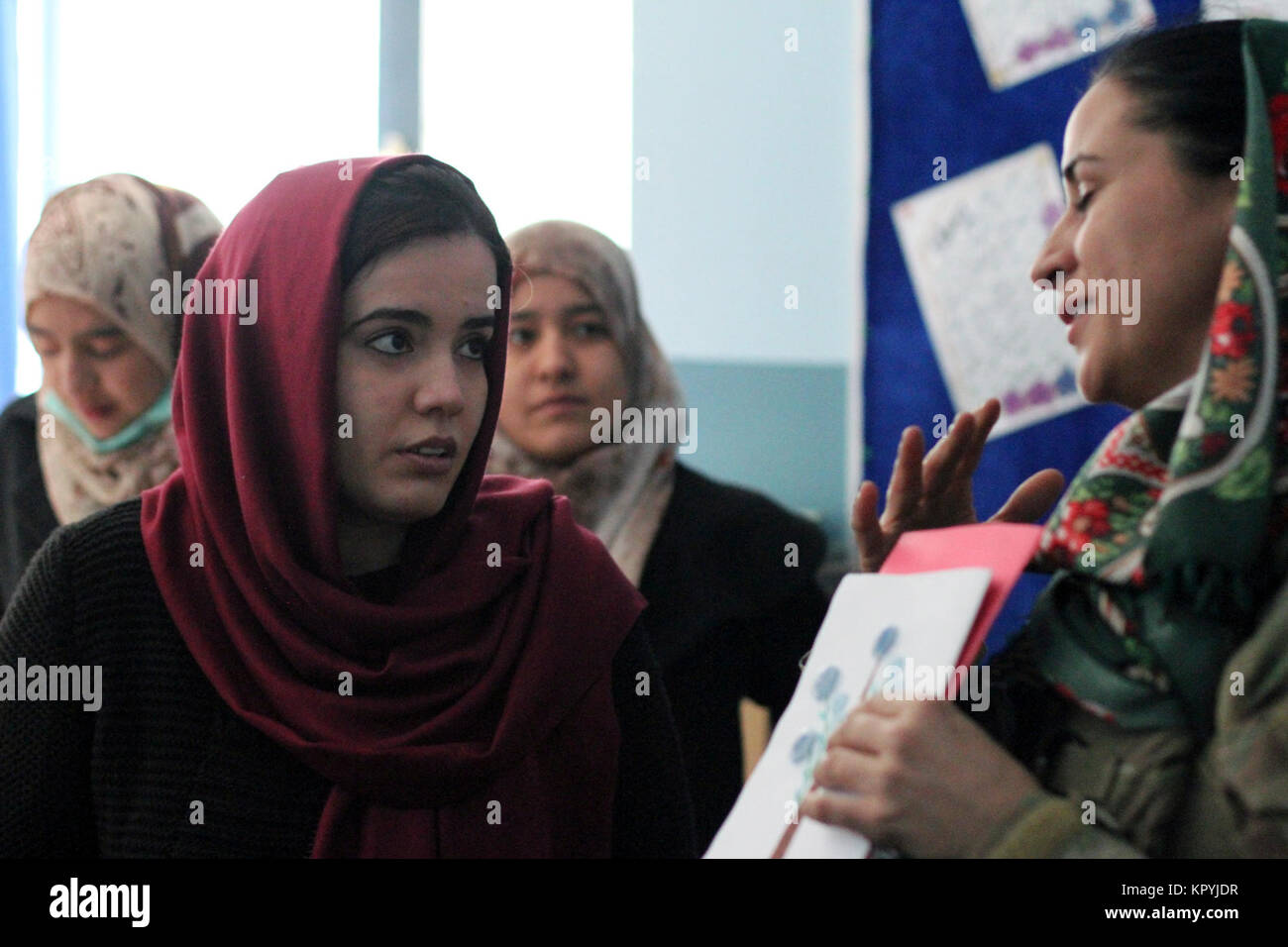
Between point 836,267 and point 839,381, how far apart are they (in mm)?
237

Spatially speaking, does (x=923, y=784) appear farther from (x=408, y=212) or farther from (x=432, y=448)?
(x=408, y=212)

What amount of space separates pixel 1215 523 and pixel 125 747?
32.3 inches

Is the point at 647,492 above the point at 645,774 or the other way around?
above

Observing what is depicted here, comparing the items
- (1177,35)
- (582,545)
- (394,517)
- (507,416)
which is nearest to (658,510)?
(507,416)

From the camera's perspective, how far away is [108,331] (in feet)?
5.62

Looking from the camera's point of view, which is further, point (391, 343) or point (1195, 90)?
point (391, 343)

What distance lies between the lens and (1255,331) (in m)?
0.79

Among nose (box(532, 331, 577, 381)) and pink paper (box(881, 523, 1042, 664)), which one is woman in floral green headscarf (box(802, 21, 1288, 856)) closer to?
pink paper (box(881, 523, 1042, 664))

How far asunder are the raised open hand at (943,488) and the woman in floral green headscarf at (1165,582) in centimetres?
20

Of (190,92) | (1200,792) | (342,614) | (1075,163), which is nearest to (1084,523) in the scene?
(1200,792)

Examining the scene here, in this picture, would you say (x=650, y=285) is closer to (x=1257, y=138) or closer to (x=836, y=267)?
(x=836, y=267)

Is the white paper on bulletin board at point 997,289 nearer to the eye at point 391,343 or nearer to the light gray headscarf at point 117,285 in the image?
the light gray headscarf at point 117,285

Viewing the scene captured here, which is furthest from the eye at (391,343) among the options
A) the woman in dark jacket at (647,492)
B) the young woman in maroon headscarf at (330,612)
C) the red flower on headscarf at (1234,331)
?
the woman in dark jacket at (647,492)

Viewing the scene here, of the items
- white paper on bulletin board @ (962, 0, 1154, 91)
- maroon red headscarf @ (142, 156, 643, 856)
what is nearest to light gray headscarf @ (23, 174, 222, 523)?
maroon red headscarf @ (142, 156, 643, 856)
